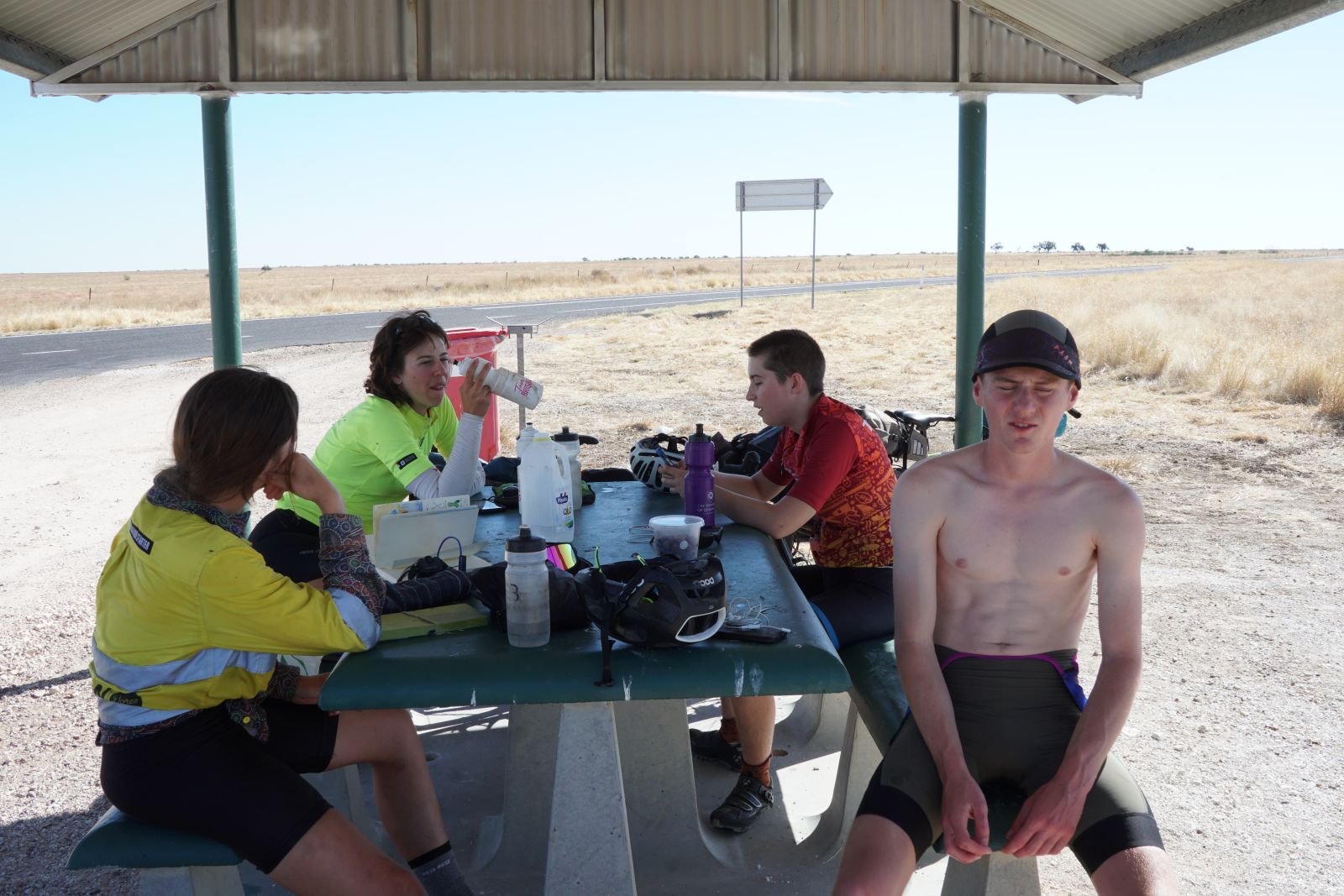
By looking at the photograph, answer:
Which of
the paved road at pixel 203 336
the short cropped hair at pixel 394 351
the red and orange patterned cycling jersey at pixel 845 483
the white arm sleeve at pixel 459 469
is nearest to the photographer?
the red and orange patterned cycling jersey at pixel 845 483

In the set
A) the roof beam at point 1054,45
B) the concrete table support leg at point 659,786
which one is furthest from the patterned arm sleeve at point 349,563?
the roof beam at point 1054,45

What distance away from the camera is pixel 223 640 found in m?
2.40

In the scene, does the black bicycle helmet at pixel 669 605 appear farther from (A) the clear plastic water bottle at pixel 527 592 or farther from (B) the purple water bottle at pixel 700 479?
(B) the purple water bottle at pixel 700 479

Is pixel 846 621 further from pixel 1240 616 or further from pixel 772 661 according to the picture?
pixel 1240 616

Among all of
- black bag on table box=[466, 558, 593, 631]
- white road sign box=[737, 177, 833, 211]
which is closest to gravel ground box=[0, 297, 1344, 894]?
black bag on table box=[466, 558, 593, 631]

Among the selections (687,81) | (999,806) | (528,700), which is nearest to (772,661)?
(528,700)

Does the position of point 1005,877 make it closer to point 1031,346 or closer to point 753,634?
point 753,634

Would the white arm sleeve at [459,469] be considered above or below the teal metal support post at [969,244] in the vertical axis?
below

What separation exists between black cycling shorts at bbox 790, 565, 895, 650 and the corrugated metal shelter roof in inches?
111

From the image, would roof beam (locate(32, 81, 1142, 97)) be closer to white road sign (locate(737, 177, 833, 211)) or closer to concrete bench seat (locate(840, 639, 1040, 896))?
concrete bench seat (locate(840, 639, 1040, 896))

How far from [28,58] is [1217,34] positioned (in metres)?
5.11

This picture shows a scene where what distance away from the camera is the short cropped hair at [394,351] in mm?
4117

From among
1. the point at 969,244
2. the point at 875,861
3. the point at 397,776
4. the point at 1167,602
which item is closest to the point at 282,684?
the point at 397,776

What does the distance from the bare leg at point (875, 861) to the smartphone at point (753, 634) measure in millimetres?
446
